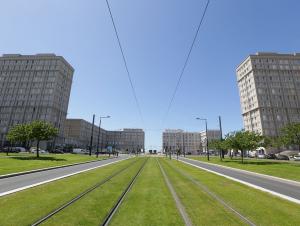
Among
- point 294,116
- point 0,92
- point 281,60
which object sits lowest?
point 294,116

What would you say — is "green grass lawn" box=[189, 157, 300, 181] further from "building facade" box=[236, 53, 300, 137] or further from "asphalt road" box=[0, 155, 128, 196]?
"building facade" box=[236, 53, 300, 137]

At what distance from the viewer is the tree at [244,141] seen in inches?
1501

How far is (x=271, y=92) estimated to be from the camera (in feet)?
343

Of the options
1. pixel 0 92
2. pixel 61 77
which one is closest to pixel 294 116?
pixel 61 77

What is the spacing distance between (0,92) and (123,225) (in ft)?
439

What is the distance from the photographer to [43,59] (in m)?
118

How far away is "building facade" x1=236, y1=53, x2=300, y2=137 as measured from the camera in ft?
329

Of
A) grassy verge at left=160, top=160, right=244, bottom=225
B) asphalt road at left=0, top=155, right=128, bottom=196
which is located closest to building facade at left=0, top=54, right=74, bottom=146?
asphalt road at left=0, top=155, right=128, bottom=196

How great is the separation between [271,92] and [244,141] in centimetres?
8059

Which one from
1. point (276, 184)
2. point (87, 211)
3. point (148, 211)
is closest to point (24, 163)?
point (87, 211)

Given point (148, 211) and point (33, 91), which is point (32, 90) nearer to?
point (33, 91)

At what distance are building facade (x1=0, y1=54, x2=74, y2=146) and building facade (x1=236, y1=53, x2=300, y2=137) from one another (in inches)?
3963

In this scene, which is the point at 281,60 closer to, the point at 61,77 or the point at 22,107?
the point at 61,77

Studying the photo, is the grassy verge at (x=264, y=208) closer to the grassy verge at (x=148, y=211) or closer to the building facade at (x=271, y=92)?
the grassy verge at (x=148, y=211)
